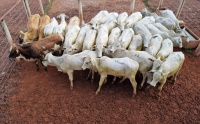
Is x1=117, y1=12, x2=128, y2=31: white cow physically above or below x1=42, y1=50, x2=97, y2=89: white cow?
above

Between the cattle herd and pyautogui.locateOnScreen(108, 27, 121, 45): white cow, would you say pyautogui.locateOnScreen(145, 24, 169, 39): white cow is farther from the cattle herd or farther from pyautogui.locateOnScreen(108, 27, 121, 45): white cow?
pyautogui.locateOnScreen(108, 27, 121, 45): white cow

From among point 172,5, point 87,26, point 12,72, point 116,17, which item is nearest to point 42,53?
point 12,72

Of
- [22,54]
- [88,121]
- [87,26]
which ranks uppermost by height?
[87,26]

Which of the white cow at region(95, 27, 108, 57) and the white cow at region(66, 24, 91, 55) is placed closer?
the white cow at region(95, 27, 108, 57)

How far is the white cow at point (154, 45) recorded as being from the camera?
520 cm

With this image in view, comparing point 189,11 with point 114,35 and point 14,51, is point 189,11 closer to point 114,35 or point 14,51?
point 114,35

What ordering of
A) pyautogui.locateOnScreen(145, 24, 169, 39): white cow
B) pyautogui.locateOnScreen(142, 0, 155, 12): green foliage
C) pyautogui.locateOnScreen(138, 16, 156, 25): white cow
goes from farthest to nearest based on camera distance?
pyautogui.locateOnScreen(142, 0, 155, 12): green foliage
pyautogui.locateOnScreen(138, 16, 156, 25): white cow
pyautogui.locateOnScreen(145, 24, 169, 39): white cow

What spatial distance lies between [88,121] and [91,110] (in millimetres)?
299

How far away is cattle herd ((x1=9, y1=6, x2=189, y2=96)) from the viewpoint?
465 cm

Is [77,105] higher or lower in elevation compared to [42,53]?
lower

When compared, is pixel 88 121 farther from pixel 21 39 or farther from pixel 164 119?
pixel 21 39

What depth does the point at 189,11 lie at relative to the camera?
9.57 meters

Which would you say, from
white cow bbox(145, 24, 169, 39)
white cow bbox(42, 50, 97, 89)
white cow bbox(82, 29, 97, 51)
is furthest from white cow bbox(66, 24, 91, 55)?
white cow bbox(145, 24, 169, 39)

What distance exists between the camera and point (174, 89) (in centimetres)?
509
